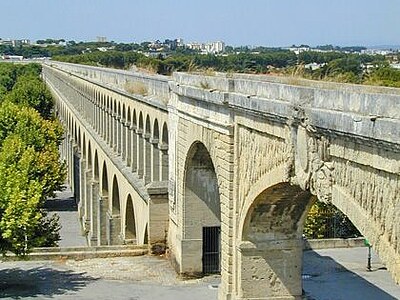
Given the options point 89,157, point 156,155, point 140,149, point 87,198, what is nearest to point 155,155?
point 156,155

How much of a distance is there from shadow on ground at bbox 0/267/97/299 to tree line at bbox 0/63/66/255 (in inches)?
30.1

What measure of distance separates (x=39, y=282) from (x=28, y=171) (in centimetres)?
1472

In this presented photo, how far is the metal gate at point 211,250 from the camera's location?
20.8 metres

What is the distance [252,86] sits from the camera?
568 inches

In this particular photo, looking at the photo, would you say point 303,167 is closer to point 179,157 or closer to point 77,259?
point 179,157

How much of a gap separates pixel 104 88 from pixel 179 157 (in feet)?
69.3

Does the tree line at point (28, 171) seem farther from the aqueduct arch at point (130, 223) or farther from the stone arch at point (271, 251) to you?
the stone arch at point (271, 251)

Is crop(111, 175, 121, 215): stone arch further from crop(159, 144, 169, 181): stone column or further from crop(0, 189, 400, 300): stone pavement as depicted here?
crop(0, 189, 400, 300): stone pavement

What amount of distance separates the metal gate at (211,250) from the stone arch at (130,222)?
32.8 ft

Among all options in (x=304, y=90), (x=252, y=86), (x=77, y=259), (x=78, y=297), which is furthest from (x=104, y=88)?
(x=304, y=90)

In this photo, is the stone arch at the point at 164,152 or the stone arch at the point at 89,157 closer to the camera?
the stone arch at the point at 164,152

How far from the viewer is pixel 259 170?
13945 millimetres

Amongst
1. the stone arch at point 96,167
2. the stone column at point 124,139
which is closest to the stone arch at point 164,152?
the stone column at point 124,139

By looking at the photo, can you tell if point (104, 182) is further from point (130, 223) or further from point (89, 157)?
point (130, 223)
